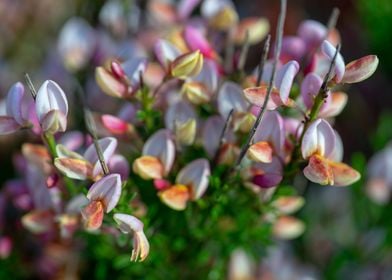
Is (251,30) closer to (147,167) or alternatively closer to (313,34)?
(313,34)

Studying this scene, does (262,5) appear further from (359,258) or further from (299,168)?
(299,168)

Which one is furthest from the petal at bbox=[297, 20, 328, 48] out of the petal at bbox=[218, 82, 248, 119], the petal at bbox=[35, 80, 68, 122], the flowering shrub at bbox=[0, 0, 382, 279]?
the petal at bbox=[35, 80, 68, 122]

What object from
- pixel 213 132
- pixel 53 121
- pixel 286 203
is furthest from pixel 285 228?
pixel 53 121

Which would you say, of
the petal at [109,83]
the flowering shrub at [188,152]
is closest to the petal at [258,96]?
the flowering shrub at [188,152]

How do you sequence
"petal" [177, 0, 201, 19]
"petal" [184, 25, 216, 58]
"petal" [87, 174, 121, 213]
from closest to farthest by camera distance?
1. "petal" [87, 174, 121, 213]
2. "petal" [184, 25, 216, 58]
3. "petal" [177, 0, 201, 19]

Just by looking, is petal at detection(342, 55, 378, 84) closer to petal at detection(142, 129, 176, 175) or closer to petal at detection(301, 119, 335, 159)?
petal at detection(301, 119, 335, 159)

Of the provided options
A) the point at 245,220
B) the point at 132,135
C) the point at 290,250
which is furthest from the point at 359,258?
the point at 132,135
